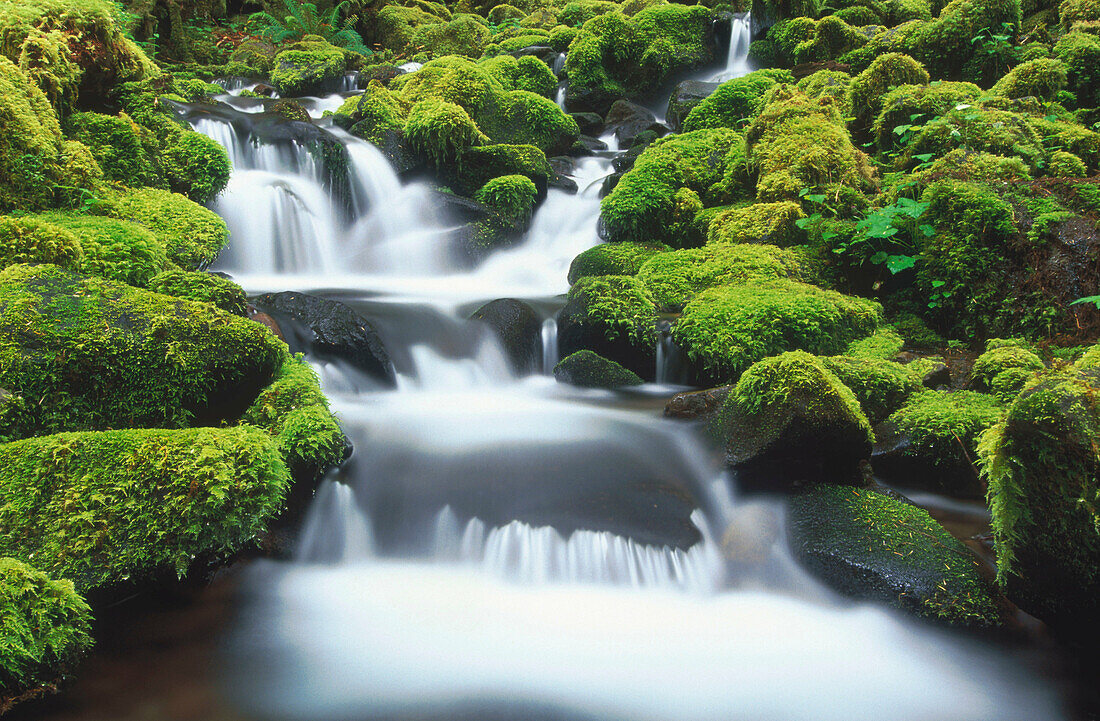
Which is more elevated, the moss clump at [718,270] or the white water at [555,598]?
the moss clump at [718,270]

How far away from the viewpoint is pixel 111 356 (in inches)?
129

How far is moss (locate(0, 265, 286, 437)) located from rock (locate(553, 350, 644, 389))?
2399mm

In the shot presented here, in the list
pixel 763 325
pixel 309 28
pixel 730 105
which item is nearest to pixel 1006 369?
pixel 763 325

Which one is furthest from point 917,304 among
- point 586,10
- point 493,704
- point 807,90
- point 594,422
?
point 586,10

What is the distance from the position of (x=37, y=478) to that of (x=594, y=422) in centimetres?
300

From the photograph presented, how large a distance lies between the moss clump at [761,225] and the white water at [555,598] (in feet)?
7.62

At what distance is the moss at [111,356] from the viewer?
3109 millimetres

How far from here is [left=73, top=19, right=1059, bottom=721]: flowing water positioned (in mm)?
2545

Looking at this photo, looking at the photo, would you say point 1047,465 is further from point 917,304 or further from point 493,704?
point 917,304

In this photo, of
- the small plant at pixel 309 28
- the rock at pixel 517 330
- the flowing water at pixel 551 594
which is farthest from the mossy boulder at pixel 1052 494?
the small plant at pixel 309 28

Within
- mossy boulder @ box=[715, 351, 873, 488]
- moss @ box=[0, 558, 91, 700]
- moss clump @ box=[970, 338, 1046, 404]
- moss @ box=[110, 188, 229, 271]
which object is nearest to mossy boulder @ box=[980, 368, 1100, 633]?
mossy boulder @ box=[715, 351, 873, 488]

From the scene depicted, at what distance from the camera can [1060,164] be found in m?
5.27

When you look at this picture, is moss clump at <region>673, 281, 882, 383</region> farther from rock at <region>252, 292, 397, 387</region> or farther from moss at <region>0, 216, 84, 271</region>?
moss at <region>0, 216, 84, 271</region>

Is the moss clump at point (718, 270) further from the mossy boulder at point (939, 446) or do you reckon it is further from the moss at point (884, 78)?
the moss at point (884, 78)
